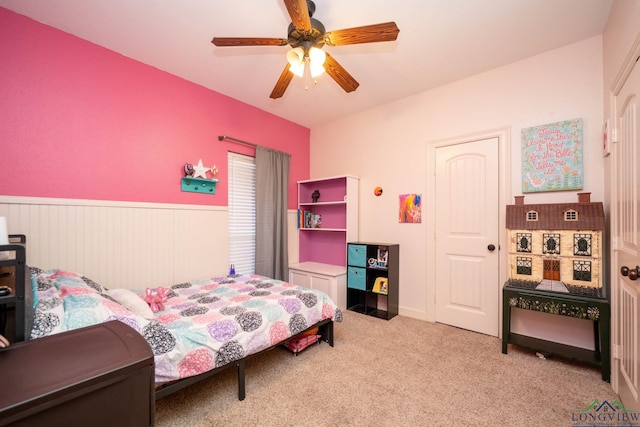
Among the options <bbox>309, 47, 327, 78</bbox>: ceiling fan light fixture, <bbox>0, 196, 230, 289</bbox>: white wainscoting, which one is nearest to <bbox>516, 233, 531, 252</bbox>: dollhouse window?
<bbox>309, 47, 327, 78</bbox>: ceiling fan light fixture

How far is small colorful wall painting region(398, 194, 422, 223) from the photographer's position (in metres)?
3.34

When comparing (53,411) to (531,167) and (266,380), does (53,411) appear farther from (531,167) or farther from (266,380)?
(531,167)

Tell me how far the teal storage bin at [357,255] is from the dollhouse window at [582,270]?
1929mm

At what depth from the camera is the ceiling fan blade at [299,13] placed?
1521 millimetres

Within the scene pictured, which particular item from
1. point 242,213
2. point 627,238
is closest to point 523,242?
point 627,238

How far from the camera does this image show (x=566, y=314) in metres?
2.11

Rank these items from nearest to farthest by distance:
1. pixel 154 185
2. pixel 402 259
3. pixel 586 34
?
pixel 586 34 → pixel 154 185 → pixel 402 259

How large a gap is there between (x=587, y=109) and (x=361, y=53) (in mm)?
2009

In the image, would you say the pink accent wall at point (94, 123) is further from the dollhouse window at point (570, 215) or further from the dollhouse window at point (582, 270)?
the dollhouse window at point (582, 270)

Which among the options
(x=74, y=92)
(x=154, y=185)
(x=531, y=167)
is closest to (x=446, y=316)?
(x=531, y=167)

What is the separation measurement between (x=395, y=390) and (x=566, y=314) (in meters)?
1.45

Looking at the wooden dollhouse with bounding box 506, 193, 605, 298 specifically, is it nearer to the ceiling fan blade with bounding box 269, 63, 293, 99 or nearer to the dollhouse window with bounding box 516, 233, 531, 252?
the dollhouse window with bounding box 516, 233, 531, 252

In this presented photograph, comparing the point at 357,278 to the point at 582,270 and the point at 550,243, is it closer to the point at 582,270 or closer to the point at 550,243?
the point at 550,243

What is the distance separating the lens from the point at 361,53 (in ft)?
8.37
